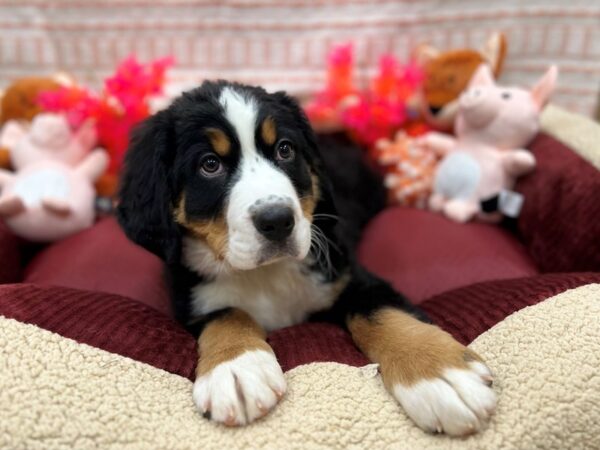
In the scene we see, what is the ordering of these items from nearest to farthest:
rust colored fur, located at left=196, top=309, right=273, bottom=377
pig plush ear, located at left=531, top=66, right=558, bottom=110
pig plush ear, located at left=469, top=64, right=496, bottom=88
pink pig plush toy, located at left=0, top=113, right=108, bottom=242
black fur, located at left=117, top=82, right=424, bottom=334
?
rust colored fur, located at left=196, top=309, right=273, bottom=377 → black fur, located at left=117, top=82, right=424, bottom=334 → pink pig plush toy, located at left=0, top=113, right=108, bottom=242 → pig plush ear, located at left=531, top=66, right=558, bottom=110 → pig plush ear, located at left=469, top=64, right=496, bottom=88

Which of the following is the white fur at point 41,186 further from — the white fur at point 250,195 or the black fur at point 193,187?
the white fur at point 250,195

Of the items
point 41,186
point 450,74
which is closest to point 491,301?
point 450,74

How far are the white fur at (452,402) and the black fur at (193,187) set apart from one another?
48cm

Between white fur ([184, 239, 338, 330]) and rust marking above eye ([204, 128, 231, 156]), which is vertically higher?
rust marking above eye ([204, 128, 231, 156])

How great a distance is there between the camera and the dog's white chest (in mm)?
2041

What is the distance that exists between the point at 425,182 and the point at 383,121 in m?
0.49

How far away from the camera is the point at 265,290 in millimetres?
2078

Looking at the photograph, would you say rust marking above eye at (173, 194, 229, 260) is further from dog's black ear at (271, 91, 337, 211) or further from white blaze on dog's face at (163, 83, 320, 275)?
dog's black ear at (271, 91, 337, 211)

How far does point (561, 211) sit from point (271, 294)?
143cm

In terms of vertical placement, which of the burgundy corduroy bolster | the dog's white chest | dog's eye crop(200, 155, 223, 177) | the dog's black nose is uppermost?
dog's eye crop(200, 155, 223, 177)

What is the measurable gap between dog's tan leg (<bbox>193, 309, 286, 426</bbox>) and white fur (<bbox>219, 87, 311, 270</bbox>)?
243mm

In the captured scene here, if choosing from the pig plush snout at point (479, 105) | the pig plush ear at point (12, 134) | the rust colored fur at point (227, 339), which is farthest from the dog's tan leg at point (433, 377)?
the pig plush ear at point (12, 134)

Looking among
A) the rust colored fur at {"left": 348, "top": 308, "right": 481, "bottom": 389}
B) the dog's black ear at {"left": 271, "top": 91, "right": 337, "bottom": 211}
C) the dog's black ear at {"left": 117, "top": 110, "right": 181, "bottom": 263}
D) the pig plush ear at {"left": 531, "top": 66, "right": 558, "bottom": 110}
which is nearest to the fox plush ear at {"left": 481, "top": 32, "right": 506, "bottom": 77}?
the pig plush ear at {"left": 531, "top": 66, "right": 558, "bottom": 110}

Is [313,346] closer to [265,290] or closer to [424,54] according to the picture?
[265,290]
